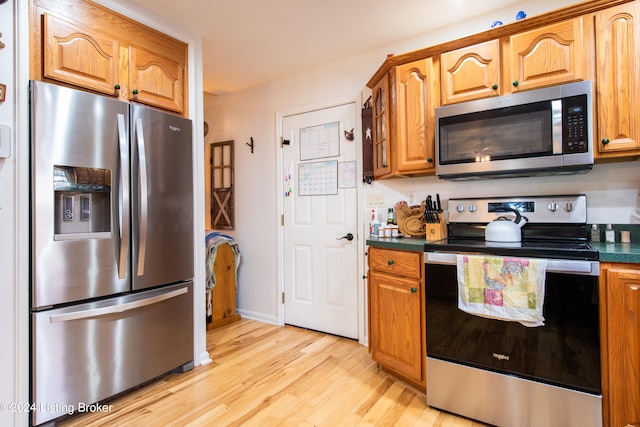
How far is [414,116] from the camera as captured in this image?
90.6 inches

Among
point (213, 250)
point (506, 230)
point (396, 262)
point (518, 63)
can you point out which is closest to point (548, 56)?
point (518, 63)

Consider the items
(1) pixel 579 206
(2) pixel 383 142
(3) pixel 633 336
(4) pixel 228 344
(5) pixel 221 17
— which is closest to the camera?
(3) pixel 633 336

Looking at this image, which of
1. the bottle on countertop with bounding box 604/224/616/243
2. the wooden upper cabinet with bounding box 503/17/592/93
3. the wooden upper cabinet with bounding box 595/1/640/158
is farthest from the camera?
the bottle on countertop with bounding box 604/224/616/243

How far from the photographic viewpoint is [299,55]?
2.92 m

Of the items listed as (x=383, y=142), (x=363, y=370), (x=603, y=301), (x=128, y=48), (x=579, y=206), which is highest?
(x=128, y=48)

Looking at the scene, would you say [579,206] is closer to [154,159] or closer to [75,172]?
[154,159]

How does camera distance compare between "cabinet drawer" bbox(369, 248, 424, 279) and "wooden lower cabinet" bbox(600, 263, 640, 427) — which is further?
"cabinet drawer" bbox(369, 248, 424, 279)

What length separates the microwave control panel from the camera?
178cm

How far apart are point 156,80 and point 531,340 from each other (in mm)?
2724

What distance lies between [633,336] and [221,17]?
2.95m

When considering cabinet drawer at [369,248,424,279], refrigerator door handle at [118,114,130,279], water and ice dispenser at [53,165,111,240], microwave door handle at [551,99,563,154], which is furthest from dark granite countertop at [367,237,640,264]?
water and ice dispenser at [53,165,111,240]

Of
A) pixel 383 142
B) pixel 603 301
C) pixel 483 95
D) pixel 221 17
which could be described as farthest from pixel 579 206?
pixel 221 17

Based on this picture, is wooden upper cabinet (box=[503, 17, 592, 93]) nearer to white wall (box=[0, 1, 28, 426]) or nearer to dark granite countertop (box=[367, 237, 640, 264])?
dark granite countertop (box=[367, 237, 640, 264])

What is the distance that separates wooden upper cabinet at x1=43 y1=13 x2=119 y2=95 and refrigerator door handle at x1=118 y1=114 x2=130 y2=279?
26cm
